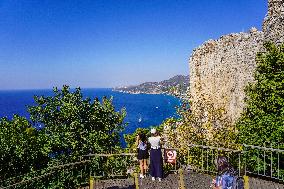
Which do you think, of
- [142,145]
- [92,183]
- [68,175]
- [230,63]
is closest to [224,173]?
[142,145]

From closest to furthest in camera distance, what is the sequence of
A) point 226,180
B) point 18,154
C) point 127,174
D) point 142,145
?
1. point 226,180
2. point 142,145
3. point 127,174
4. point 18,154

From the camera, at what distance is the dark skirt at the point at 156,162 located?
40.1ft

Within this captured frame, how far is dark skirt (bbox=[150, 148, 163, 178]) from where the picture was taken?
12.2 m

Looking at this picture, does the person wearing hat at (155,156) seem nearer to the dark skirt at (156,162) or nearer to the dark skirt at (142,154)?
the dark skirt at (156,162)

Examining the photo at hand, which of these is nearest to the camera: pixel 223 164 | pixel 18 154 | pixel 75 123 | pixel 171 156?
pixel 223 164

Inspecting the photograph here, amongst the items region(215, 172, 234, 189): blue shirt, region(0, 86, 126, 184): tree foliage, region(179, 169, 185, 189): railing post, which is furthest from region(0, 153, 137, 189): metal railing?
region(215, 172, 234, 189): blue shirt

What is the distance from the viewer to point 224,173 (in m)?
7.70

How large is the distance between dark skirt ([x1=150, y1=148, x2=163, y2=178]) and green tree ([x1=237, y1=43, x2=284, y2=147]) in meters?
3.96

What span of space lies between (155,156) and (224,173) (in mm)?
4740

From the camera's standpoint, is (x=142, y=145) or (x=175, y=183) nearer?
(x=175, y=183)

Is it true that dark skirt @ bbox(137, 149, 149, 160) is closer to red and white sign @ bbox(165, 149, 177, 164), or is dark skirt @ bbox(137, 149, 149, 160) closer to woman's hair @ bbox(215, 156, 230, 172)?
red and white sign @ bbox(165, 149, 177, 164)

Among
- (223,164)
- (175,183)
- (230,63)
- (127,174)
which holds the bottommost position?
(127,174)

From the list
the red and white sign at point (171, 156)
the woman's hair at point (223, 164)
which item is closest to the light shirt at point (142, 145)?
the red and white sign at point (171, 156)

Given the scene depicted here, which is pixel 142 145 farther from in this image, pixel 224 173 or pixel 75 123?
pixel 75 123
